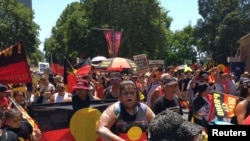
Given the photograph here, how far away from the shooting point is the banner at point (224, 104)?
6480 millimetres

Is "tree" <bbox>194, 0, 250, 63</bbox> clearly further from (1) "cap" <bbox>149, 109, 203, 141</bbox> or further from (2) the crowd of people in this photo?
(1) "cap" <bbox>149, 109, 203, 141</bbox>

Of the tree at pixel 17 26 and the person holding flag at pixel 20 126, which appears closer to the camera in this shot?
the person holding flag at pixel 20 126

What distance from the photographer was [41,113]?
7145 mm

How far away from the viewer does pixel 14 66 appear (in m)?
8.59

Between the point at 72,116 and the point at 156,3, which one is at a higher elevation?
the point at 156,3

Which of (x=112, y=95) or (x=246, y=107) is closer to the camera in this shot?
Answer: (x=246, y=107)

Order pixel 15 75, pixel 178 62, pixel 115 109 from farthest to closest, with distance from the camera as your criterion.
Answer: pixel 178 62, pixel 15 75, pixel 115 109

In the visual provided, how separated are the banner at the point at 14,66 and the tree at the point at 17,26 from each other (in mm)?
65722

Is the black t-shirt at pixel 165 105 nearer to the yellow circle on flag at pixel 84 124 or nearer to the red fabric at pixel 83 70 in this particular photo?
the yellow circle on flag at pixel 84 124

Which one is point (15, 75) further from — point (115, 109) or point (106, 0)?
point (106, 0)

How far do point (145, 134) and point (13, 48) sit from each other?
4538 mm

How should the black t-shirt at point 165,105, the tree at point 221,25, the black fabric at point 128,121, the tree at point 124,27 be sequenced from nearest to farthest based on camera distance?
the black fabric at point 128,121 < the black t-shirt at point 165,105 < the tree at point 124,27 < the tree at point 221,25

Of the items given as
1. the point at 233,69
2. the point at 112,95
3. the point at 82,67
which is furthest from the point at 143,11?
the point at 112,95

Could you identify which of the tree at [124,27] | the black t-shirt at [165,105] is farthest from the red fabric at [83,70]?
the tree at [124,27]
